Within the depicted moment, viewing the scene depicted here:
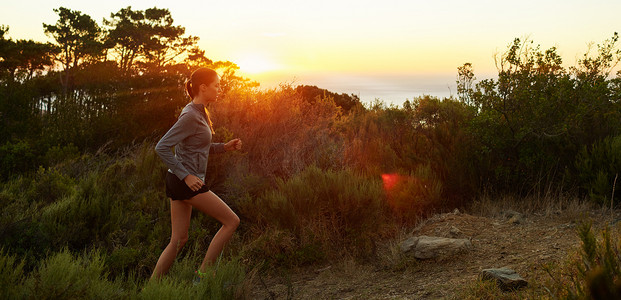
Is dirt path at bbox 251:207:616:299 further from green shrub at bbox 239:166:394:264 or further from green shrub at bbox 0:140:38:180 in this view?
green shrub at bbox 0:140:38:180

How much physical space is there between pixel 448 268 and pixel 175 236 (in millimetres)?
2805

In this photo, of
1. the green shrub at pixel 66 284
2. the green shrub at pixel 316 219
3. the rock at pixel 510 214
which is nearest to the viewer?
the green shrub at pixel 66 284

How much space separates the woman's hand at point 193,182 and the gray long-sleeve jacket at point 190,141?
6 centimetres

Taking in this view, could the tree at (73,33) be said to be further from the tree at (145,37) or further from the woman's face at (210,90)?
the woman's face at (210,90)

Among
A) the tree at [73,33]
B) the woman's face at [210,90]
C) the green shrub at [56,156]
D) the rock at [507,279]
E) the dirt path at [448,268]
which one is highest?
the tree at [73,33]

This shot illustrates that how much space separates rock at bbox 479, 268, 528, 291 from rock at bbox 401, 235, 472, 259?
4.40 ft

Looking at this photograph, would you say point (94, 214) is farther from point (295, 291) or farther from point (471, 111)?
point (471, 111)

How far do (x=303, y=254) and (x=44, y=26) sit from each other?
34.1 m

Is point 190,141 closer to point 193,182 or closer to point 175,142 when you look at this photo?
point 175,142

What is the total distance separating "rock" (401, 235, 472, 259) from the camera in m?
5.43

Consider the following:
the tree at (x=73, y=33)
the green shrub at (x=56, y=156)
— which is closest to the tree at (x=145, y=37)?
the tree at (x=73, y=33)

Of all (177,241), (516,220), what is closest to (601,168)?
(516,220)

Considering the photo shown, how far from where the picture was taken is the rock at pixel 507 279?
12.8ft

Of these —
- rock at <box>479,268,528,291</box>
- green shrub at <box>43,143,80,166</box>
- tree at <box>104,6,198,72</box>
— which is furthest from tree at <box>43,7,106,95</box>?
rock at <box>479,268,528,291</box>
